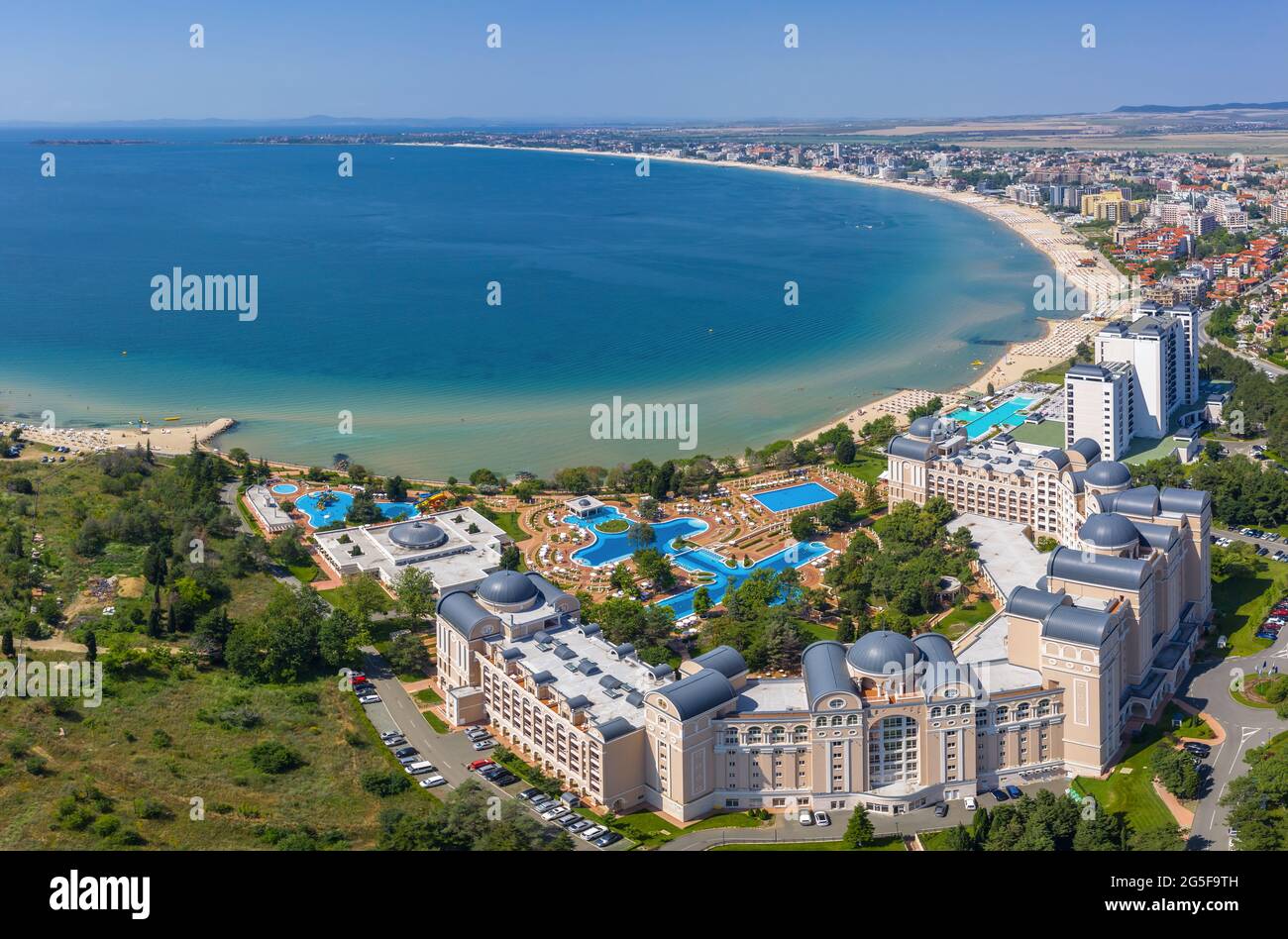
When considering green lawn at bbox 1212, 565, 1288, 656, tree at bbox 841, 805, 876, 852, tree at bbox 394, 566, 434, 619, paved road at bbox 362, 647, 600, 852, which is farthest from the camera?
tree at bbox 394, 566, 434, 619

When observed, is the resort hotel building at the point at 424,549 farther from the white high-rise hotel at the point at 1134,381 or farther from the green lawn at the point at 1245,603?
the white high-rise hotel at the point at 1134,381

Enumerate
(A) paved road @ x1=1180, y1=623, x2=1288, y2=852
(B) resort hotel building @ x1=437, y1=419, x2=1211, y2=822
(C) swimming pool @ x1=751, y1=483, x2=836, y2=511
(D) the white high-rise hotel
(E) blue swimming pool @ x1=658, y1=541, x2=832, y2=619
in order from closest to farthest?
(A) paved road @ x1=1180, y1=623, x2=1288, y2=852 → (B) resort hotel building @ x1=437, y1=419, x2=1211, y2=822 → (E) blue swimming pool @ x1=658, y1=541, x2=832, y2=619 → (C) swimming pool @ x1=751, y1=483, x2=836, y2=511 → (D) the white high-rise hotel

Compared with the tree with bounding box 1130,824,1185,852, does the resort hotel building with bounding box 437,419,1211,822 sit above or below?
above

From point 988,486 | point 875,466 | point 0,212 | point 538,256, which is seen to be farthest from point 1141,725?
point 0,212

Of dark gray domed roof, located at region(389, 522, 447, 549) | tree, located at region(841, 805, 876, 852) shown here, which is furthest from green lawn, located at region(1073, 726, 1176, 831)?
dark gray domed roof, located at region(389, 522, 447, 549)

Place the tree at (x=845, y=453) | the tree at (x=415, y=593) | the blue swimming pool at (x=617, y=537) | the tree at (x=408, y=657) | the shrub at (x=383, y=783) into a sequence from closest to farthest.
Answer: the shrub at (x=383, y=783), the tree at (x=408, y=657), the tree at (x=415, y=593), the blue swimming pool at (x=617, y=537), the tree at (x=845, y=453)

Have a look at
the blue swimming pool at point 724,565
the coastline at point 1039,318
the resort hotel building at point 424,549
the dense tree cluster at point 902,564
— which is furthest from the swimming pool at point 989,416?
the resort hotel building at point 424,549

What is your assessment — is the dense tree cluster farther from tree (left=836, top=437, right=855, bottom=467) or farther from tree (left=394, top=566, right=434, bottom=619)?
tree (left=394, top=566, right=434, bottom=619)
